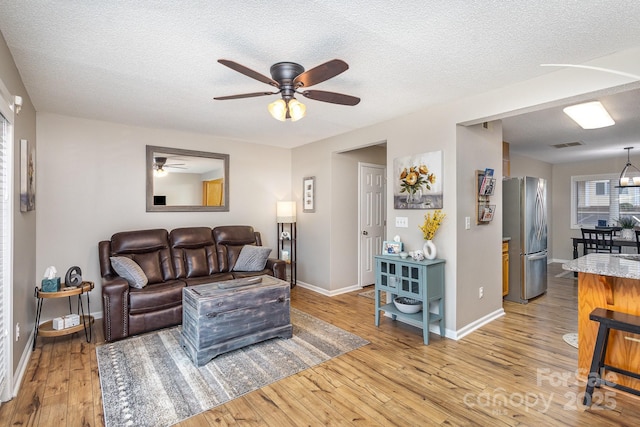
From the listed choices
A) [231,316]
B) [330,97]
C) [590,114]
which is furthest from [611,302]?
[231,316]

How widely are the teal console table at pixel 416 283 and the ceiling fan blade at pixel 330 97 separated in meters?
1.67

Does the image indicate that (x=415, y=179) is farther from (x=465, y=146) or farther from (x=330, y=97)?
(x=330, y=97)

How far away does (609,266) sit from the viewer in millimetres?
2256

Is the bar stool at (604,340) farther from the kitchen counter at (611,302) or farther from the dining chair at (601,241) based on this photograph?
the dining chair at (601,241)

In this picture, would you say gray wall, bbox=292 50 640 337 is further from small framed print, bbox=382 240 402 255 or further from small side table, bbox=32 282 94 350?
small side table, bbox=32 282 94 350

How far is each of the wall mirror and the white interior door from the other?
2.16 m

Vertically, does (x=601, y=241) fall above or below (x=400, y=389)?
above

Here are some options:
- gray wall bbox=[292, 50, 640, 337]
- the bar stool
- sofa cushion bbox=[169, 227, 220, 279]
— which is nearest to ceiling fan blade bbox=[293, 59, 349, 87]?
gray wall bbox=[292, 50, 640, 337]

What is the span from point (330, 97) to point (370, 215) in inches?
123

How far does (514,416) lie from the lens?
78.5 inches

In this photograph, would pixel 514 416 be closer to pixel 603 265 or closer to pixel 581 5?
pixel 603 265

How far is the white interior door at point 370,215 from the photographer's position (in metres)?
5.19

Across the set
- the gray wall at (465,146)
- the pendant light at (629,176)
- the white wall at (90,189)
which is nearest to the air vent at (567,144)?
the pendant light at (629,176)

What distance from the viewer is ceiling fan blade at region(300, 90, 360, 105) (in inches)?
91.7
